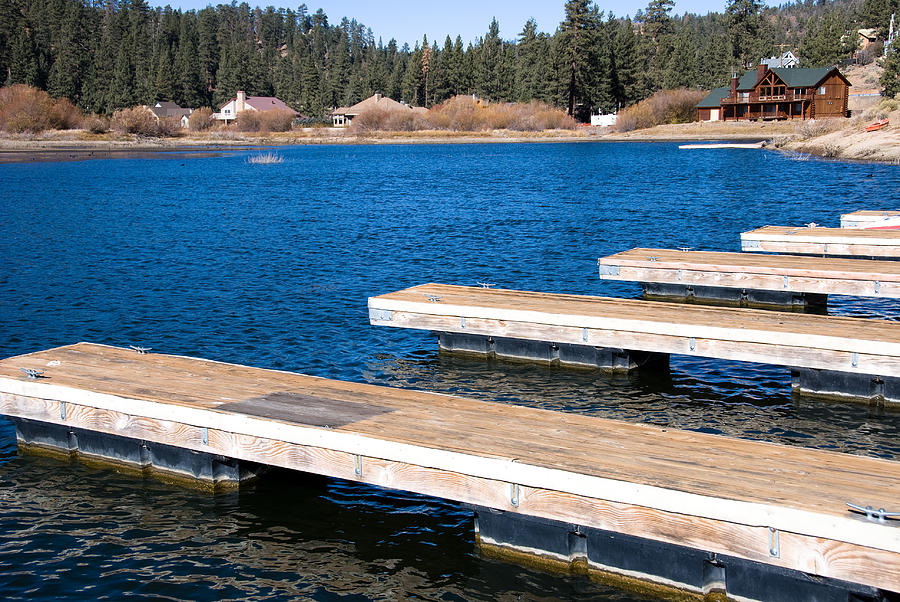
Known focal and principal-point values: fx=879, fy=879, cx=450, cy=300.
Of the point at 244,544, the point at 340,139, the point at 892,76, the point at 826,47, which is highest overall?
the point at 826,47

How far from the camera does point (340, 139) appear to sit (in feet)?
492

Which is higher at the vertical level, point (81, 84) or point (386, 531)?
point (81, 84)

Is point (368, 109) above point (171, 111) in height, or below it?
below

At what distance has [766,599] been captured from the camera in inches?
310

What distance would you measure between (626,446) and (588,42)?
144m

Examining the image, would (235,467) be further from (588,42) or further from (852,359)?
(588,42)

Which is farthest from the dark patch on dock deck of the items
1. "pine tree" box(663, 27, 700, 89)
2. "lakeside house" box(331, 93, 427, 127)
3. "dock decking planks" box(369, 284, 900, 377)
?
"lakeside house" box(331, 93, 427, 127)

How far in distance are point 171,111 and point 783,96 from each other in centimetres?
10807

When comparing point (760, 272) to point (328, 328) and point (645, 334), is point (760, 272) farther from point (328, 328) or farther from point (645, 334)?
point (328, 328)

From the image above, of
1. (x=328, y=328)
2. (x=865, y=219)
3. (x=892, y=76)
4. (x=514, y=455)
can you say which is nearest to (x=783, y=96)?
(x=892, y=76)

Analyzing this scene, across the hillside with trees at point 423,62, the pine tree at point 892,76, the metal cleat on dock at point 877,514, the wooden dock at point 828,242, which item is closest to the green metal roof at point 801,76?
the pine tree at point 892,76

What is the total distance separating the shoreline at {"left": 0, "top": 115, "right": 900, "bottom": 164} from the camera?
331 feet

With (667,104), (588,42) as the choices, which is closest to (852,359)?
(667,104)

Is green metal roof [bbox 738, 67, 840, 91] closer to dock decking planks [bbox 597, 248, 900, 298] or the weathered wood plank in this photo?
dock decking planks [bbox 597, 248, 900, 298]
